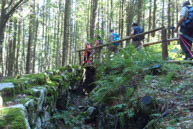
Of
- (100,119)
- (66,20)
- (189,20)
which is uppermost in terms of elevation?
(66,20)

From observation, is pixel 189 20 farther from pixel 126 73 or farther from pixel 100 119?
pixel 100 119

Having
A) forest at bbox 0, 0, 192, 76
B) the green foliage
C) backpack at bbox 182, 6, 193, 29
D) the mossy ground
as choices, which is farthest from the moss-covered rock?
backpack at bbox 182, 6, 193, 29

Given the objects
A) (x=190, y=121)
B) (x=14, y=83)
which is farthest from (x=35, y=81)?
(x=190, y=121)

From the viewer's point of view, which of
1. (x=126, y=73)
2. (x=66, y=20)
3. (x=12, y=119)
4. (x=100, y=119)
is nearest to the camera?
(x=12, y=119)

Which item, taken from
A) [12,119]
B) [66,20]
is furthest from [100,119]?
[66,20]

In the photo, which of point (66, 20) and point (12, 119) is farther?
point (66, 20)

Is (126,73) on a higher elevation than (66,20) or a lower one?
lower

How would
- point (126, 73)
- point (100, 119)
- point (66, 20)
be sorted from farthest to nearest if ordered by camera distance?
point (66, 20)
point (100, 119)
point (126, 73)

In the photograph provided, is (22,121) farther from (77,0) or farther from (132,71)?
(77,0)

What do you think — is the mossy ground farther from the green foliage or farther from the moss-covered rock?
the green foliage

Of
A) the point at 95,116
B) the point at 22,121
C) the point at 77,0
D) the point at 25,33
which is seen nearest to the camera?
the point at 22,121

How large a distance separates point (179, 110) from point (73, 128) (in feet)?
10.2

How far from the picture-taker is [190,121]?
10.1 ft

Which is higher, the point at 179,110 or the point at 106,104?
the point at 179,110
